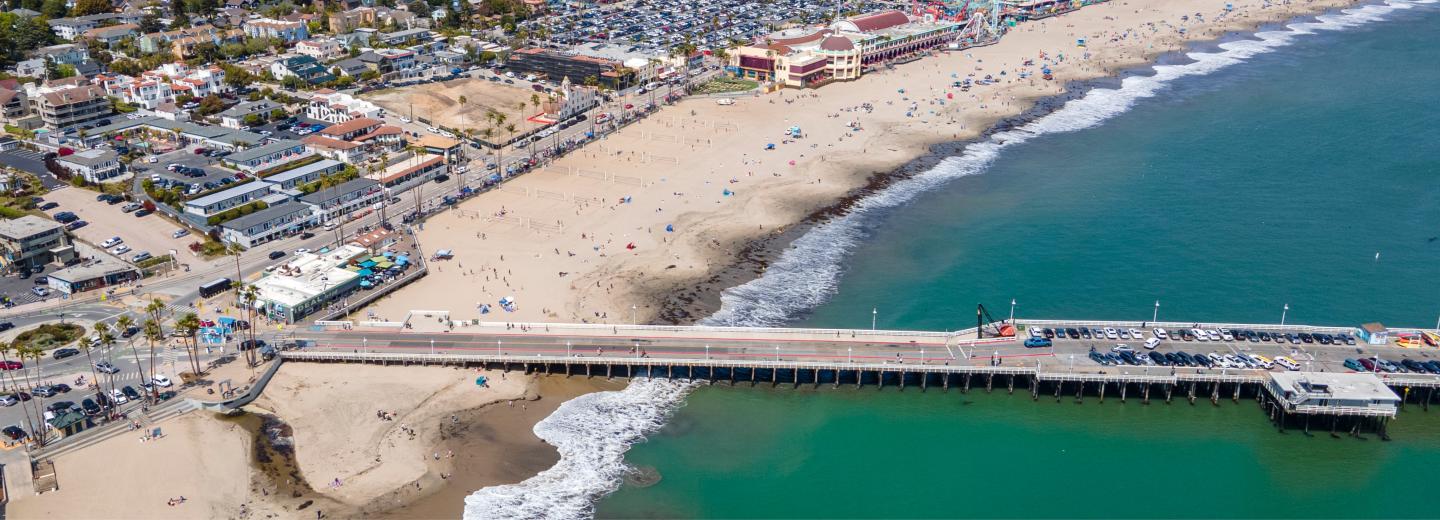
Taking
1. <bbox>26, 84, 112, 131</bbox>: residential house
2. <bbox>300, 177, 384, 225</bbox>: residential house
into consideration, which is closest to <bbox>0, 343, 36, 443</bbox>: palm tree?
<bbox>300, 177, 384, 225</bbox>: residential house

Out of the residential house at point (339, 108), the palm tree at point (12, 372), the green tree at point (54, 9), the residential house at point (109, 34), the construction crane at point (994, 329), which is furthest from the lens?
the green tree at point (54, 9)

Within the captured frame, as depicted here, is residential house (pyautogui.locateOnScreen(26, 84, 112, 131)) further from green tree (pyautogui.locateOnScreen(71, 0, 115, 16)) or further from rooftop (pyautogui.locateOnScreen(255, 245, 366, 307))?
green tree (pyautogui.locateOnScreen(71, 0, 115, 16))

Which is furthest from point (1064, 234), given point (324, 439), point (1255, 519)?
point (324, 439)

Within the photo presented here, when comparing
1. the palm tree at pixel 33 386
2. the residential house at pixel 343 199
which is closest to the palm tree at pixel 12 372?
the palm tree at pixel 33 386

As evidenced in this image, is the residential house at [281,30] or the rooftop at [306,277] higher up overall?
the residential house at [281,30]

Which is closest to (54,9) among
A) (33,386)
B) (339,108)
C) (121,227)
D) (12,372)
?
(339,108)

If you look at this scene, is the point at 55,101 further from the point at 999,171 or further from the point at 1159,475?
the point at 1159,475

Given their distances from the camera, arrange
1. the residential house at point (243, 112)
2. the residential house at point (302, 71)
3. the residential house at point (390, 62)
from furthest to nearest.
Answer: the residential house at point (390, 62), the residential house at point (302, 71), the residential house at point (243, 112)

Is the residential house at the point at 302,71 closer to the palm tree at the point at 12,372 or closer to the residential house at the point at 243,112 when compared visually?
the residential house at the point at 243,112
